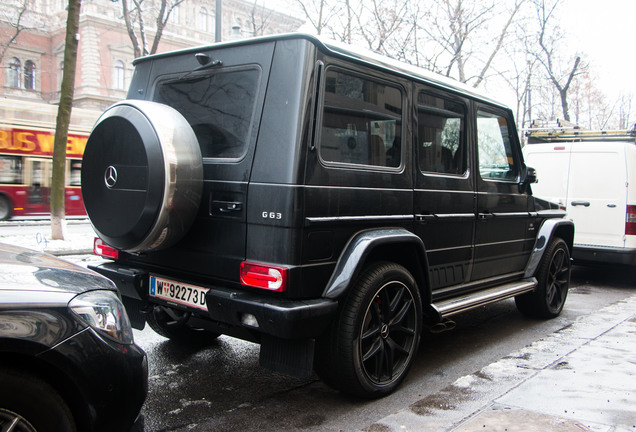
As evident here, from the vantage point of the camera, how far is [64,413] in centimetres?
218

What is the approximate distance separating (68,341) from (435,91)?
3.33 m

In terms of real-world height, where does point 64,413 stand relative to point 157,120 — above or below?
below

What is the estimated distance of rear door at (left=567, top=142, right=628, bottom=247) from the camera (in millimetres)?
8375

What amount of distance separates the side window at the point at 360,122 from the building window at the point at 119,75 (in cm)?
4194

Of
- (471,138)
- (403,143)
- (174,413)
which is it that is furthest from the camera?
(471,138)

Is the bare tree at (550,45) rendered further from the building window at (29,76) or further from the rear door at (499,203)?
the building window at (29,76)

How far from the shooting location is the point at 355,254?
344 cm

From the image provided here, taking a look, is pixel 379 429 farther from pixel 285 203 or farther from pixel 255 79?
pixel 255 79

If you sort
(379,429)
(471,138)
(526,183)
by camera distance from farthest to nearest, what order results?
1. (526,183)
2. (471,138)
3. (379,429)

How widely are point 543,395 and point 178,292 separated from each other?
2.54 meters

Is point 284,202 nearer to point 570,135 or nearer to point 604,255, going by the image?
point 604,255

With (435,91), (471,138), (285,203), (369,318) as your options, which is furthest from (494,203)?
(285,203)

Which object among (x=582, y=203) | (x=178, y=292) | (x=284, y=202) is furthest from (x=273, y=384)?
(x=582, y=203)

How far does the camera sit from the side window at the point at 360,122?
11.5 feet
